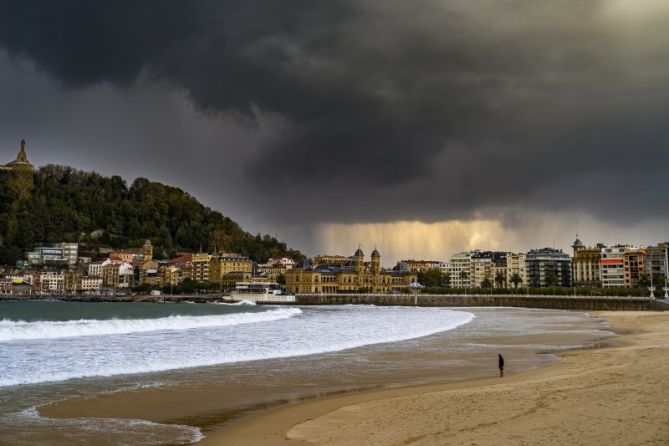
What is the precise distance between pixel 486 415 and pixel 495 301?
107m

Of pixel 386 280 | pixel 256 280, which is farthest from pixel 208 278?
pixel 386 280

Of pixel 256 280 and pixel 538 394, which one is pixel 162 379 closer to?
pixel 538 394

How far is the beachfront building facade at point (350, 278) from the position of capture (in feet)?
524

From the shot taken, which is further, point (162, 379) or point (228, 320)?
point (228, 320)

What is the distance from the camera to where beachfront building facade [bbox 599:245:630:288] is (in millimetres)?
154750

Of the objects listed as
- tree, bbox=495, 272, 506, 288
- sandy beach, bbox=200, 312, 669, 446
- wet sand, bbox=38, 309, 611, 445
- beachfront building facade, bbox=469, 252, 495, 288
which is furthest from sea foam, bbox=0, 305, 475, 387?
beachfront building facade, bbox=469, 252, 495, 288

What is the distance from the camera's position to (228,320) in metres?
52.5

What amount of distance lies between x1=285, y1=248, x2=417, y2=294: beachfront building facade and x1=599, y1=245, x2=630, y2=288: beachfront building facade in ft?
157

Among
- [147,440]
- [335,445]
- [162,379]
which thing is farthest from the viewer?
[162,379]

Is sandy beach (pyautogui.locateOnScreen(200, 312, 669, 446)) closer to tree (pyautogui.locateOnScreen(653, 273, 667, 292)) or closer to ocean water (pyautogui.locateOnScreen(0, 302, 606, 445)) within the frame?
ocean water (pyautogui.locateOnScreen(0, 302, 606, 445))

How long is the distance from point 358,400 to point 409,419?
2845mm

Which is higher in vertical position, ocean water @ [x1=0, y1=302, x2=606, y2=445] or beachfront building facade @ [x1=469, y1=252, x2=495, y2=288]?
beachfront building facade @ [x1=469, y1=252, x2=495, y2=288]

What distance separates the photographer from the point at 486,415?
38.3ft

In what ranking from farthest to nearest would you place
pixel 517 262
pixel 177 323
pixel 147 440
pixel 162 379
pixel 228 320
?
1. pixel 517 262
2. pixel 228 320
3. pixel 177 323
4. pixel 162 379
5. pixel 147 440
